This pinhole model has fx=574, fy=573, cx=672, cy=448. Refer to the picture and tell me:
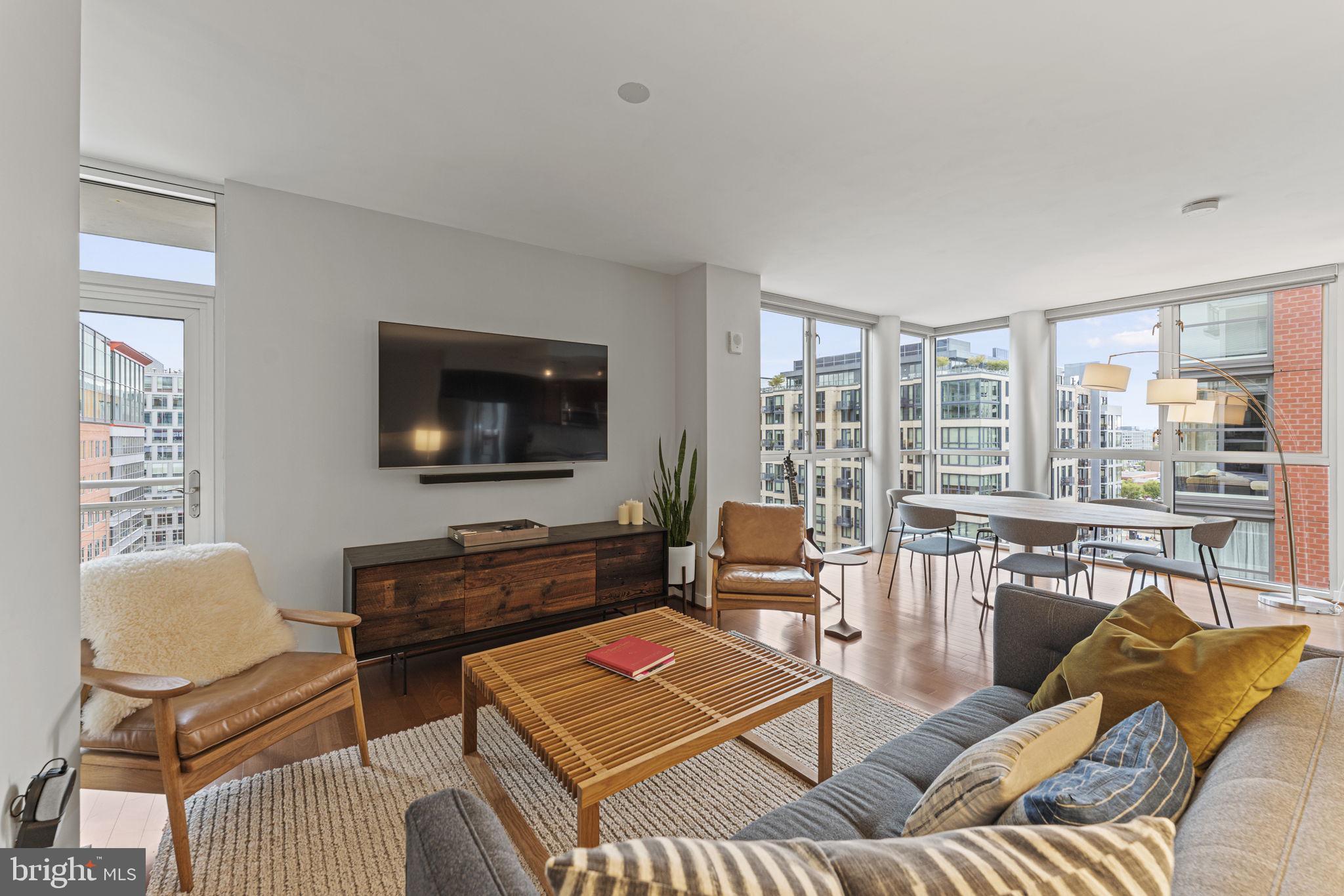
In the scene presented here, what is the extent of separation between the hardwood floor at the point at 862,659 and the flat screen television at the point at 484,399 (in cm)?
125

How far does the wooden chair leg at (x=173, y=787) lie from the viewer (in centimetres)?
162

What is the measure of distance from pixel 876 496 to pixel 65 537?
6.35 m

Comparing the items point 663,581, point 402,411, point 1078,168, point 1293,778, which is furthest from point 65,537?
point 1078,168

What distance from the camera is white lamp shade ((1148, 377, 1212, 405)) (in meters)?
4.04

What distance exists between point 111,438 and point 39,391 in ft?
6.85

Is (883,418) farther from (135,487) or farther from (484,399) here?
(135,487)

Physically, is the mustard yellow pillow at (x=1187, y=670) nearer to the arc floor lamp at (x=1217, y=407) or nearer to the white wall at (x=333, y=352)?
the arc floor lamp at (x=1217, y=407)

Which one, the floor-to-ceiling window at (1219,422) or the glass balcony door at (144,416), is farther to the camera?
the floor-to-ceiling window at (1219,422)

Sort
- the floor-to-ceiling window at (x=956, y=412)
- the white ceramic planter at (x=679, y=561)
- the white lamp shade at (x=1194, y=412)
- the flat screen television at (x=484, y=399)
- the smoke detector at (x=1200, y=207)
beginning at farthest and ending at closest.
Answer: the floor-to-ceiling window at (x=956, y=412)
the white lamp shade at (x=1194, y=412)
the white ceramic planter at (x=679, y=561)
the flat screen television at (x=484, y=399)
the smoke detector at (x=1200, y=207)

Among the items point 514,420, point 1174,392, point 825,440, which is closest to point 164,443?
point 514,420

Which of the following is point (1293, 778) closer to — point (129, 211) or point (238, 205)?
point (238, 205)

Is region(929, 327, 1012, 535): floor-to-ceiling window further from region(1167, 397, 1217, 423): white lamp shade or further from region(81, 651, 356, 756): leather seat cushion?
region(81, 651, 356, 756): leather seat cushion

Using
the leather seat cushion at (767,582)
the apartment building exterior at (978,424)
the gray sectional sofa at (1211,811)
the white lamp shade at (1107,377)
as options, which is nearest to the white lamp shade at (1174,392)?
the white lamp shade at (1107,377)

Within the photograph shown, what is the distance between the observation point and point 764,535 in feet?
12.5
